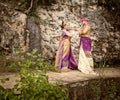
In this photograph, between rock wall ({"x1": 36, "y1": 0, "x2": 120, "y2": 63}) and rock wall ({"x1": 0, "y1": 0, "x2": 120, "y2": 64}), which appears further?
rock wall ({"x1": 36, "y1": 0, "x2": 120, "y2": 63})

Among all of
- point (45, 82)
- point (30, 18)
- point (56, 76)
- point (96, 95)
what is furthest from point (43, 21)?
point (45, 82)

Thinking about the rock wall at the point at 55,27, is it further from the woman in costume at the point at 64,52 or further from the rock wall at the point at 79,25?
the woman in costume at the point at 64,52

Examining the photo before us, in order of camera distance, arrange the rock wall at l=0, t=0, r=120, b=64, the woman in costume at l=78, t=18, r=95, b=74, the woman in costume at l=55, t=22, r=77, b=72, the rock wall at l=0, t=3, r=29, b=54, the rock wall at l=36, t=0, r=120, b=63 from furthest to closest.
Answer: the rock wall at l=36, t=0, r=120, b=63, the rock wall at l=0, t=0, r=120, b=64, the rock wall at l=0, t=3, r=29, b=54, the woman in costume at l=78, t=18, r=95, b=74, the woman in costume at l=55, t=22, r=77, b=72

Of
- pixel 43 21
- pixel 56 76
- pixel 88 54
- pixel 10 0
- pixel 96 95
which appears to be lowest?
pixel 96 95

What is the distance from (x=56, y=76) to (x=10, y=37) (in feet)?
9.54

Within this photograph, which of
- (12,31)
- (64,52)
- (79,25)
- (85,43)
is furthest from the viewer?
(79,25)

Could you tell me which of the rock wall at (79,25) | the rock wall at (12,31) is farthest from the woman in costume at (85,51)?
the rock wall at (12,31)

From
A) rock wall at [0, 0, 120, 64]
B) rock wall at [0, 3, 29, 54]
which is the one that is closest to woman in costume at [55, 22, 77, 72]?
rock wall at [0, 0, 120, 64]

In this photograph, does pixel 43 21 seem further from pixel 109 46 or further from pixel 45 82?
pixel 45 82

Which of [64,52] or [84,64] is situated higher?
[64,52]

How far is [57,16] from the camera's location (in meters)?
10.7

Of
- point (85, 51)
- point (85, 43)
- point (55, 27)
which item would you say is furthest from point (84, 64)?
point (55, 27)

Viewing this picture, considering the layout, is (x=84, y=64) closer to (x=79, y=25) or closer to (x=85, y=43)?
(x=85, y=43)

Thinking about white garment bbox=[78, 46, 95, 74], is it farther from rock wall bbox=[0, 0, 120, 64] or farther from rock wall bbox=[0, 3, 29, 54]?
rock wall bbox=[0, 3, 29, 54]
